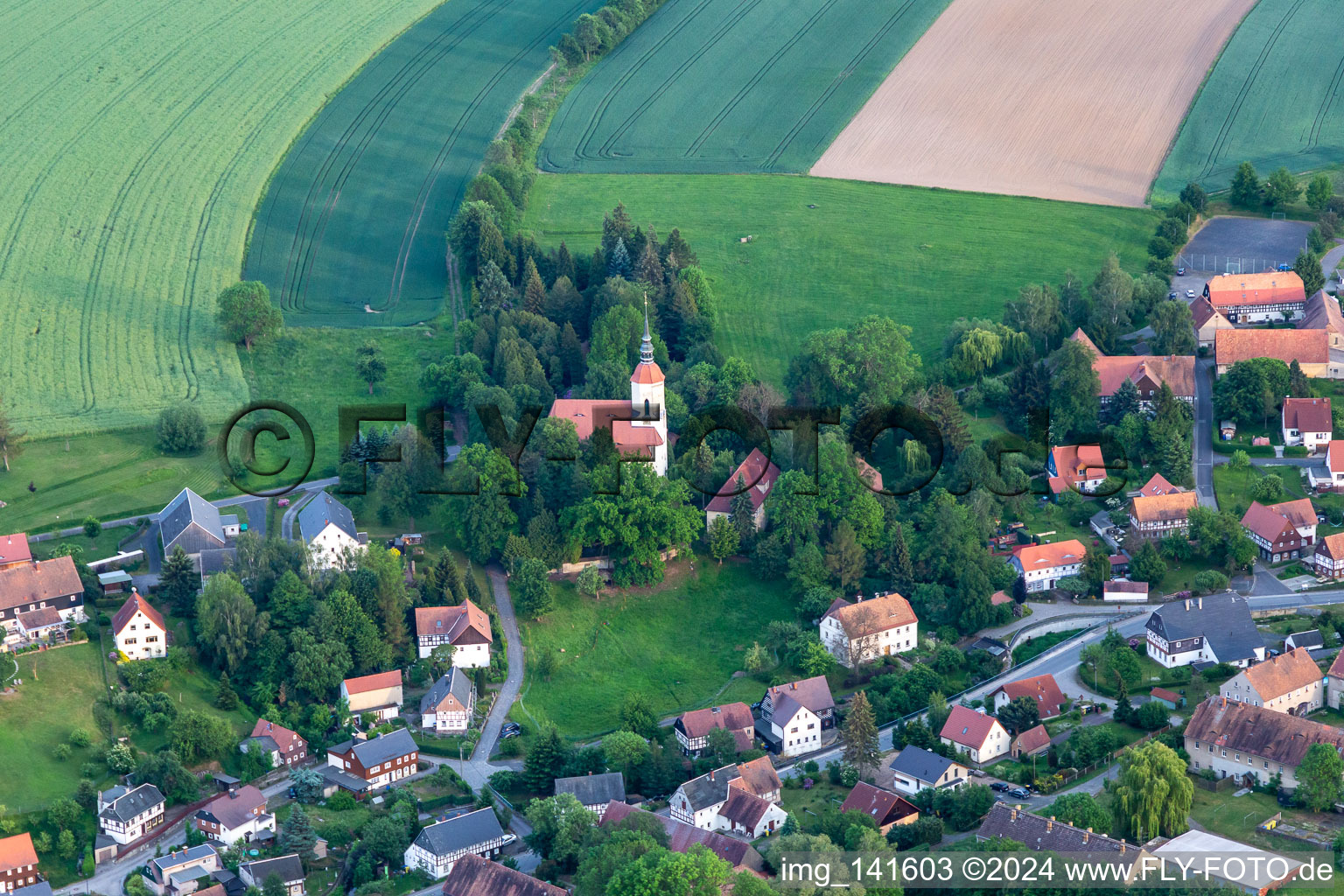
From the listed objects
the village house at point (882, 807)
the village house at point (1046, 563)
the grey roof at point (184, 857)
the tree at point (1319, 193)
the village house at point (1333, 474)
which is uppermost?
the tree at point (1319, 193)

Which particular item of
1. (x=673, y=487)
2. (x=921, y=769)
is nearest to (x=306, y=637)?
(x=673, y=487)

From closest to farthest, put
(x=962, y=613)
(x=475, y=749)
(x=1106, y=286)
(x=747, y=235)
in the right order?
(x=475, y=749) → (x=962, y=613) → (x=1106, y=286) → (x=747, y=235)

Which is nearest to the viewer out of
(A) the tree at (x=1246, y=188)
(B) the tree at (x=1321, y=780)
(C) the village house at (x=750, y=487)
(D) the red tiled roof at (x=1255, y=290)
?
(B) the tree at (x=1321, y=780)

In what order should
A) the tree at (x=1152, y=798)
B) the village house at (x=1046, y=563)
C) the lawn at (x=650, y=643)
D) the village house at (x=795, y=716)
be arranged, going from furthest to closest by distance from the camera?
the village house at (x=1046, y=563), the lawn at (x=650, y=643), the village house at (x=795, y=716), the tree at (x=1152, y=798)

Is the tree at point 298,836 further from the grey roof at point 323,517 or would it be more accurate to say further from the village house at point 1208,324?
the village house at point 1208,324

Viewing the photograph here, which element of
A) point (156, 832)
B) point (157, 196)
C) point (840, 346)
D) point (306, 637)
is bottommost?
point (156, 832)

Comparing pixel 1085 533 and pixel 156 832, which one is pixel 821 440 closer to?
pixel 1085 533

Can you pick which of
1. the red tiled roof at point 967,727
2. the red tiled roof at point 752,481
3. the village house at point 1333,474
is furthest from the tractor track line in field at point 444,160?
the village house at point 1333,474

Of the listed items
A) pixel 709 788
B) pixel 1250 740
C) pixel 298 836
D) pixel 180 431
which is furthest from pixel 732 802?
pixel 180 431
